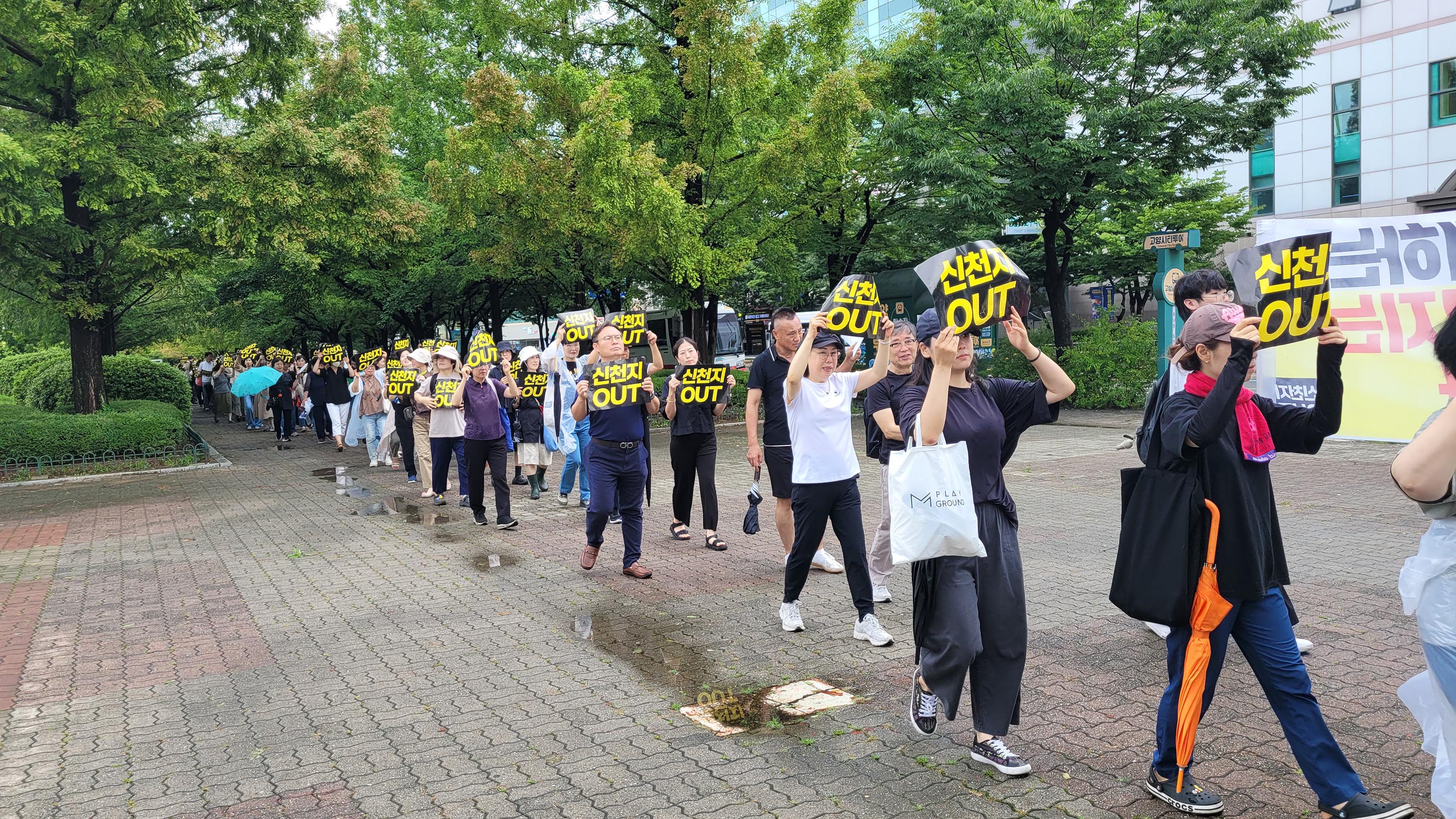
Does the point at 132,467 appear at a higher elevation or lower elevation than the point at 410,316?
lower

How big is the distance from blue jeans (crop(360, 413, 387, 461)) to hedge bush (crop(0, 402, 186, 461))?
3793 mm

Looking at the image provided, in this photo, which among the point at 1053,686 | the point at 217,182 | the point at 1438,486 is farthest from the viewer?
the point at 217,182

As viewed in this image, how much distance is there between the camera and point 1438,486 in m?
2.73

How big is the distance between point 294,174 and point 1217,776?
57.7ft

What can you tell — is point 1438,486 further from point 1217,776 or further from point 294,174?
point 294,174

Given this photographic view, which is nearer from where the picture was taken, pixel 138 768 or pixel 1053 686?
pixel 138 768

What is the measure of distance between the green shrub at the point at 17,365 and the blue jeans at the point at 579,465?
25.6 meters

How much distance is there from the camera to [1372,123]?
33688 millimetres

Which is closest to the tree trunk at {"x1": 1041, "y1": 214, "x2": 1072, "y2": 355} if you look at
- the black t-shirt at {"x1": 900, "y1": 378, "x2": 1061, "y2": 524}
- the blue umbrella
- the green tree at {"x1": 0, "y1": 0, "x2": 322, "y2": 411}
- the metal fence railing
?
the green tree at {"x1": 0, "y1": 0, "x2": 322, "y2": 411}

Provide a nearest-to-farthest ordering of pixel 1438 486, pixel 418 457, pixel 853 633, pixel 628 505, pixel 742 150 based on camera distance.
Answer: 1. pixel 1438 486
2. pixel 853 633
3. pixel 628 505
4. pixel 418 457
5. pixel 742 150

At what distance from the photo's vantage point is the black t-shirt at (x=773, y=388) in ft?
24.5

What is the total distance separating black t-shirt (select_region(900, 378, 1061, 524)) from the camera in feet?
13.8

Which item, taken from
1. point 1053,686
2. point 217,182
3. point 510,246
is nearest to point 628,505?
point 1053,686

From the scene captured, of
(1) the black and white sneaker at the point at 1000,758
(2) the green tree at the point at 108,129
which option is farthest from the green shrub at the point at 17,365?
(1) the black and white sneaker at the point at 1000,758
